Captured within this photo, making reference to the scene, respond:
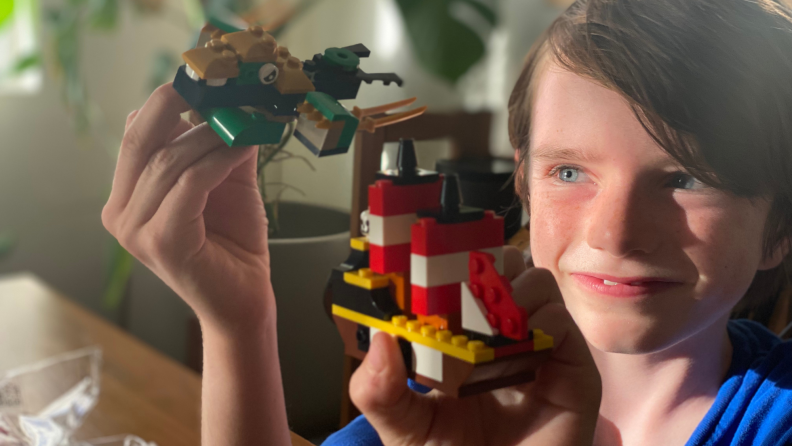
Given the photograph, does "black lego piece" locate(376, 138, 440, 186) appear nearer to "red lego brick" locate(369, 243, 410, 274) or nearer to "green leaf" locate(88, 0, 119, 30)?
"red lego brick" locate(369, 243, 410, 274)

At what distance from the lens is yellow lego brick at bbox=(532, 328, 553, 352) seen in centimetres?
21

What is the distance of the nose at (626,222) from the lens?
0.20 metres

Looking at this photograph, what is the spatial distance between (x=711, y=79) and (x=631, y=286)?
0.06 metres

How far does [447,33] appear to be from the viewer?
0.46m

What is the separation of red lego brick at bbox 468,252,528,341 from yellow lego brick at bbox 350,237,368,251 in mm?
42

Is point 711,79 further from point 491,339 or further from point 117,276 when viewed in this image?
point 117,276

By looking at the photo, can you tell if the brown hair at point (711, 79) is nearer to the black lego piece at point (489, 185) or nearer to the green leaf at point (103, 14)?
the black lego piece at point (489, 185)

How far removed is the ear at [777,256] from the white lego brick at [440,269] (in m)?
0.10

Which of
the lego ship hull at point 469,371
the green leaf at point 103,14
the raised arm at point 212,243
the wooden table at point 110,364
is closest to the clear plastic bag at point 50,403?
the wooden table at point 110,364

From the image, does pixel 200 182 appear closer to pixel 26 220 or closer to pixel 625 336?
pixel 625 336

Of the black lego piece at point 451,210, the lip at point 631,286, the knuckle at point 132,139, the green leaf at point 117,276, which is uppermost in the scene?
the knuckle at point 132,139

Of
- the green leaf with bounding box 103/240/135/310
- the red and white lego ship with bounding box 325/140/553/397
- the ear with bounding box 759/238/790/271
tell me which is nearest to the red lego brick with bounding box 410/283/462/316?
the red and white lego ship with bounding box 325/140/553/397

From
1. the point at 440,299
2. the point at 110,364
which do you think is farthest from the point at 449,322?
the point at 110,364

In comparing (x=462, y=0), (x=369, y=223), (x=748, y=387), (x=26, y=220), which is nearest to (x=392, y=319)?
(x=369, y=223)
